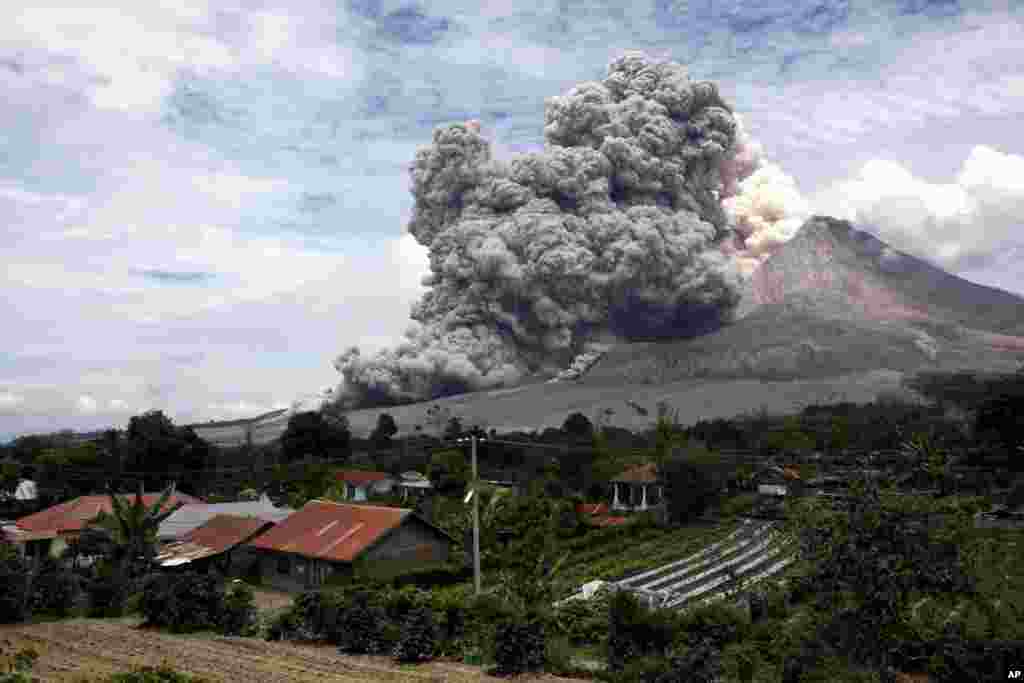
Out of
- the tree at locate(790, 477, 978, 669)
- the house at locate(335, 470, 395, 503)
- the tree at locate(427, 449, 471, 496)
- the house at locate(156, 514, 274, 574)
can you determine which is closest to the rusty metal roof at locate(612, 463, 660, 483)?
the tree at locate(427, 449, 471, 496)

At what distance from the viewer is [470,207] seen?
9769 centimetres

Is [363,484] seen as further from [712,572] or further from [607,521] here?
[712,572]

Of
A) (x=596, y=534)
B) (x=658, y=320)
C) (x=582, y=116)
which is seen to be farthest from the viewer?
(x=658, y=320)

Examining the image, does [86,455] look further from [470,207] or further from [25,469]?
[470,207]

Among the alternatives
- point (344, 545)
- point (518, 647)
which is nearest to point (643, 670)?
point (518, 647)

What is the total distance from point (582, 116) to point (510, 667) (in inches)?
3258

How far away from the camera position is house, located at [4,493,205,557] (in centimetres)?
3966

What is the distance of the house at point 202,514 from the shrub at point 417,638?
20.0 metres

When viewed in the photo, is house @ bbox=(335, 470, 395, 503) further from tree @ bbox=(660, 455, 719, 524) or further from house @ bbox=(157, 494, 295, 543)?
tree @ bbox=(660, 455, 719, 524)

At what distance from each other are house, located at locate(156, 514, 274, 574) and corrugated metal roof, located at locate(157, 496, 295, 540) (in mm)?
1182

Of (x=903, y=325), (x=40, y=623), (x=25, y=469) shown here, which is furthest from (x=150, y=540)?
(x=903, y=325)

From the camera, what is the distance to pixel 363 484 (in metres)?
55.5

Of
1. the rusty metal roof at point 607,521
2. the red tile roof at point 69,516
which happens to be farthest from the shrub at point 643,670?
the red tile roof at point 69,516

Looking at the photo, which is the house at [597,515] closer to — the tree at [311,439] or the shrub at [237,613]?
the tree at [311,439]
